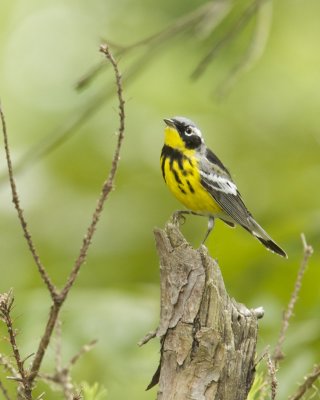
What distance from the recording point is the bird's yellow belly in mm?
4117

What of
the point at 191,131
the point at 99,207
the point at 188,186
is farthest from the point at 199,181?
the point at 99,207

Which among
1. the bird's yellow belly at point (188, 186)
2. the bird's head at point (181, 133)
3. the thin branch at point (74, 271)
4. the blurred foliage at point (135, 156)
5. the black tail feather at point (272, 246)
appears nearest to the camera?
the thin branch at point (74, 271)

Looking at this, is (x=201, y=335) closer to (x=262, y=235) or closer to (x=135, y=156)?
(x=262, y=235)

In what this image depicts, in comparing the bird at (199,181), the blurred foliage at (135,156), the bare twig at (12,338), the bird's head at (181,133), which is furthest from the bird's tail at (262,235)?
the bare twig at (12,338)

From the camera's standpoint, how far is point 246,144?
897cm

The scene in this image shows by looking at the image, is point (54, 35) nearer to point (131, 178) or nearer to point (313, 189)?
point (131, 178)

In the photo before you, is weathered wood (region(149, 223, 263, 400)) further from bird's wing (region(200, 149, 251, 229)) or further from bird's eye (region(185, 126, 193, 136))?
bird's eye (region(185, 126, 193, 136))

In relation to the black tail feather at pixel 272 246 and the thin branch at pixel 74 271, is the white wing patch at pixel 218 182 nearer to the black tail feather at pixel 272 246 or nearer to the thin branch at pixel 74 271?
the black tail feather at pixel 272 246

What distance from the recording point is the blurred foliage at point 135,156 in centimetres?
457

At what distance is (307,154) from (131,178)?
79.0 inches

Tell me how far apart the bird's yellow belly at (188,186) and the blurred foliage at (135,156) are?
482mm

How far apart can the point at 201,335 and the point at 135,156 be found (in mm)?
7277

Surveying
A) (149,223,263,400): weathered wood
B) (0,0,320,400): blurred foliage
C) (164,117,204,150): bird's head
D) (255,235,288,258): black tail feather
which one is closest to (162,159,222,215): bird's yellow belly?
(164,117,204,150): bird's head

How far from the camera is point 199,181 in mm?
4180
